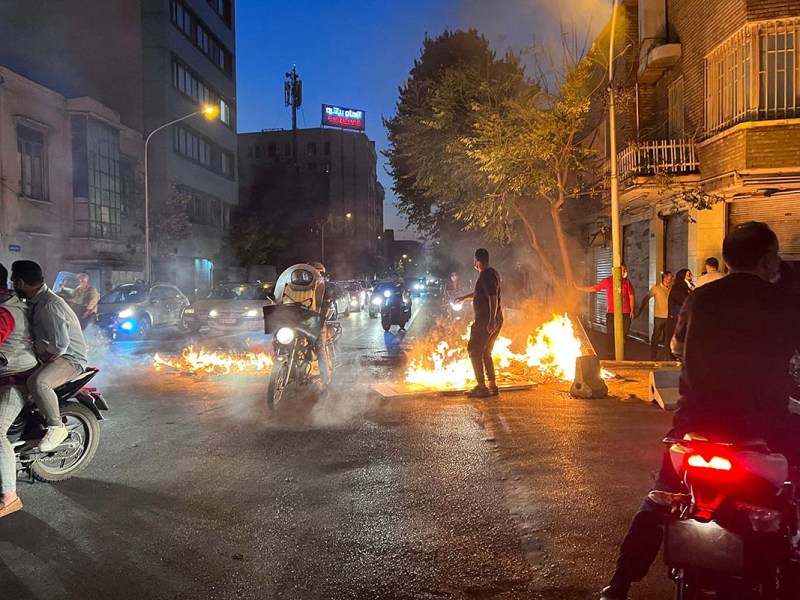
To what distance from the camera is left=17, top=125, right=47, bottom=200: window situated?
23656 mm

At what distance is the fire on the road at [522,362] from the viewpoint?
996cm

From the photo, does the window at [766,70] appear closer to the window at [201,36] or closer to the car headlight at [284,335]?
the car headlight at [284,335]

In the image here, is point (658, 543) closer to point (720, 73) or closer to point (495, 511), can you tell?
point (495, 511)

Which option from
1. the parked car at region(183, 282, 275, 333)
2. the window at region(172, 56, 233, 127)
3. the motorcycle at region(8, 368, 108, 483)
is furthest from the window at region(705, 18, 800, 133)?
the window at region(172, 56, 233, 127)

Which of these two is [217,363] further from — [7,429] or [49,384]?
[7,429]

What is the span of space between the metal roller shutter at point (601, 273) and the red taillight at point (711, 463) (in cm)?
1836

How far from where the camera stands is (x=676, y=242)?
15734 mm

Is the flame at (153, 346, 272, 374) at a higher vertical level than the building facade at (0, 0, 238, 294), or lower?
lower

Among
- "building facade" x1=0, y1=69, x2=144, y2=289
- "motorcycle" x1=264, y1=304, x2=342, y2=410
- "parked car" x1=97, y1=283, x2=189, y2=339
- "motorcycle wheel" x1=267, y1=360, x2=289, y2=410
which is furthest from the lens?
"building facade" x1=0, y1=69, x2=144, y2=289

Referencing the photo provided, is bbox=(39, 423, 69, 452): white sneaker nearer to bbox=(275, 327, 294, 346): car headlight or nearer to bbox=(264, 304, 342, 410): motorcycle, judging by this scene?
bbox=(264, 304, 342, 410): motorcycle

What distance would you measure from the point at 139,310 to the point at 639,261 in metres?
14.8

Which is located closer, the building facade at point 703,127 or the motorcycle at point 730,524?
the motorcycle at point 730,524

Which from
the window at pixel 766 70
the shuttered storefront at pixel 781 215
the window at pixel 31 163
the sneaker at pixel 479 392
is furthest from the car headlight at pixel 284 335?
the window at pixel 31 163

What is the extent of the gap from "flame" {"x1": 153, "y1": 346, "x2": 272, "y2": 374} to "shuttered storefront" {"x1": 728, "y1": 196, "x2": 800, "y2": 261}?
1031 centimetres
